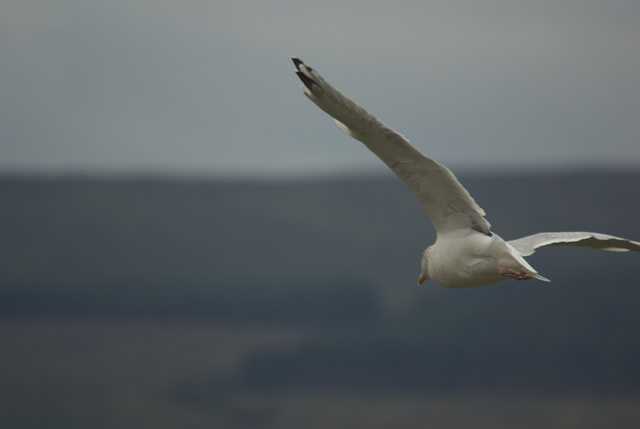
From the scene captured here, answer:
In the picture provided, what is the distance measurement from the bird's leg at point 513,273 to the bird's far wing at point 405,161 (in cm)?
35

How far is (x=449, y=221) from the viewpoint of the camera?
17.5ft

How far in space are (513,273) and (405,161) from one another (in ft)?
3.00

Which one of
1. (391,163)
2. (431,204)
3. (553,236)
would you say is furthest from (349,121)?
(553,236)

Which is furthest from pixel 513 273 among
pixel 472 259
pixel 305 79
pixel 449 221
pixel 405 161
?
pixel 305 79

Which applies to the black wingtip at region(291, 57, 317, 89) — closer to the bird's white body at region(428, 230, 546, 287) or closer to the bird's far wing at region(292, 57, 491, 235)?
the bird's far wing at region(292, 57, 491, 235)

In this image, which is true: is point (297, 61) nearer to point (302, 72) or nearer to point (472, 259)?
point (302, 72)

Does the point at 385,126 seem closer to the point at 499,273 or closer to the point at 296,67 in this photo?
the point at 296,67

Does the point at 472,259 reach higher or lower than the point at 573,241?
lower

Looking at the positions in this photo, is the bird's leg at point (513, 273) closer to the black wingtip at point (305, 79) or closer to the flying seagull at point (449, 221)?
the flying seagull at point (449, 221)

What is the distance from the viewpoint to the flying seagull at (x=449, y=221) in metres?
4.44

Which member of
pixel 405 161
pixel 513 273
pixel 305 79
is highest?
pixel 305 79

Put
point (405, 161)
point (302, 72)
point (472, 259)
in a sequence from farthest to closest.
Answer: point (472, 259), point (405, 161), point (302, 72)

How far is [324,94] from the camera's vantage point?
4.23 metres

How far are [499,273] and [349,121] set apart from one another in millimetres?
1388
